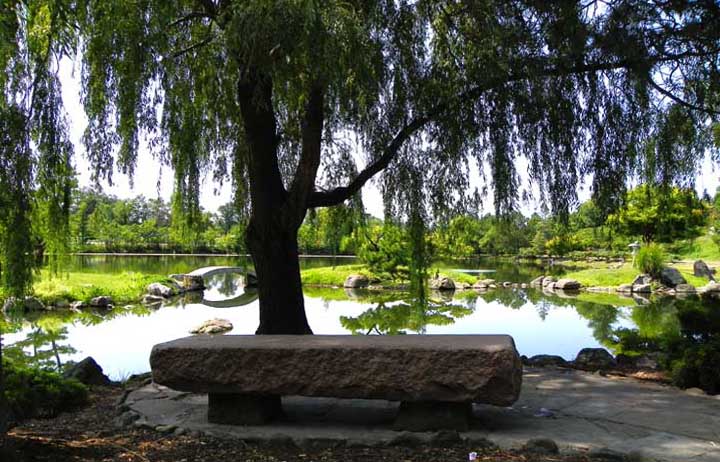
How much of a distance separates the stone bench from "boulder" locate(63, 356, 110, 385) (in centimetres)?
235

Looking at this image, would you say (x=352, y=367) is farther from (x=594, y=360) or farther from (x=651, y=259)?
(x=651, y=259)

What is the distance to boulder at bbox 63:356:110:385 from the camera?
574cm

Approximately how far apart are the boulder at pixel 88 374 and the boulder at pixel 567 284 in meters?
18.1

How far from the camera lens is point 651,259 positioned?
20.8 meters

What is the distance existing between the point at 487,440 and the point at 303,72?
115 inches

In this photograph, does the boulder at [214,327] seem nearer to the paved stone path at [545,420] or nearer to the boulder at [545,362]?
the paved stone path at [545,420]

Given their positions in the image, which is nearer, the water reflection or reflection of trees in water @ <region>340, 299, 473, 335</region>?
the water reflection

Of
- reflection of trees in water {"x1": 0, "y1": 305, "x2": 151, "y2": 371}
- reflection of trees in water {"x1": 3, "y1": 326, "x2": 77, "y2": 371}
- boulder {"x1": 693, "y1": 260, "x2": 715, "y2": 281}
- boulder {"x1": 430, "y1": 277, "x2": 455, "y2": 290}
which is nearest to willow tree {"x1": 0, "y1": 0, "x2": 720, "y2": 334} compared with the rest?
reflection of trees in water {"x1": 0, "y1": 305, "x2": 151, "y2": 371}

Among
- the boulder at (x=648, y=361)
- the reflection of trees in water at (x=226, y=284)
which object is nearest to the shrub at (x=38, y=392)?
the boulder at (x=648, y=361)

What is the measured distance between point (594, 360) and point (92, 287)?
51.6 ft

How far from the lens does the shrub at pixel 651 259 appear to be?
20.6 meters

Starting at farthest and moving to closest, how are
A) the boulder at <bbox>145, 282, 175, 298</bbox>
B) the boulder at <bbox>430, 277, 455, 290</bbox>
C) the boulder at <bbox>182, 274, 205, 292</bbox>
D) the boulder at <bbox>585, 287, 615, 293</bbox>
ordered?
the boulder at <bbox>182, 274, 205, 292</bbox> < the boulder at <bbox>430, 277, 455, 290</bbox> < the boulder at <bbox>585, 287, 615, 293</bbox> < the boulder at <bbox>145, 282, 175, 298</bbox>

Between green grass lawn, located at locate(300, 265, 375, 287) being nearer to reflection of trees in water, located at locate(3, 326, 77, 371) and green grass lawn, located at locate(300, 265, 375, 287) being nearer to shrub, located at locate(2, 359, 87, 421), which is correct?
reflection of trees in water, located at locate(3, 326, 77, 371)

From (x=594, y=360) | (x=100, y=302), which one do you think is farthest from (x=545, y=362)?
(x=100, y=302)
